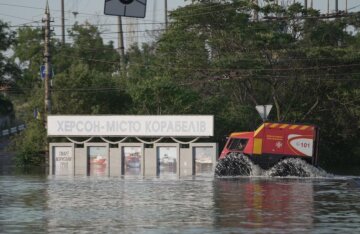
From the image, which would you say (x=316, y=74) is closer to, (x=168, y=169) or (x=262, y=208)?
(x=168, y=169)

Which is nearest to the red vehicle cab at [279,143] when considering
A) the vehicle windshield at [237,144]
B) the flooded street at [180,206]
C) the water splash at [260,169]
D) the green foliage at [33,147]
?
the vehicle windshield at [237,144]

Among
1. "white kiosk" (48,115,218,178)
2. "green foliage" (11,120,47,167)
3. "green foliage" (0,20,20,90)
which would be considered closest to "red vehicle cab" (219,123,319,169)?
"white kiosk" (48,115,218,178)

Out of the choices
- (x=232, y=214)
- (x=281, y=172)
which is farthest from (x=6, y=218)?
(x=281, y=172)

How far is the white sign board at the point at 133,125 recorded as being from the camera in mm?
46125

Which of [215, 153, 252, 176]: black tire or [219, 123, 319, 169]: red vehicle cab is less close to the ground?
[219, 123, 319, 169]: red vehicle cab

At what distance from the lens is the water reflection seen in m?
20.1

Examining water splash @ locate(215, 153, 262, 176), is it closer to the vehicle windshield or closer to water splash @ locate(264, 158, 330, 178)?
the vehicle windshield

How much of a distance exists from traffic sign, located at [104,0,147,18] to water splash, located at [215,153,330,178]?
29.0m

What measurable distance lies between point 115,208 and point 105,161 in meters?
24.0

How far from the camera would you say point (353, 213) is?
2269cm

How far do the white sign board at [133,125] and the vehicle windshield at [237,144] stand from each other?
118 inches

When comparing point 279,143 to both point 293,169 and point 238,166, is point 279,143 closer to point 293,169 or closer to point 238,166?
point 293,169

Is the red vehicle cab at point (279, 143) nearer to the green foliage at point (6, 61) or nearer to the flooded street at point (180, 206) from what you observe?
the flooded street at point (180, 206)

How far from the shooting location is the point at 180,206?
24.7 m
